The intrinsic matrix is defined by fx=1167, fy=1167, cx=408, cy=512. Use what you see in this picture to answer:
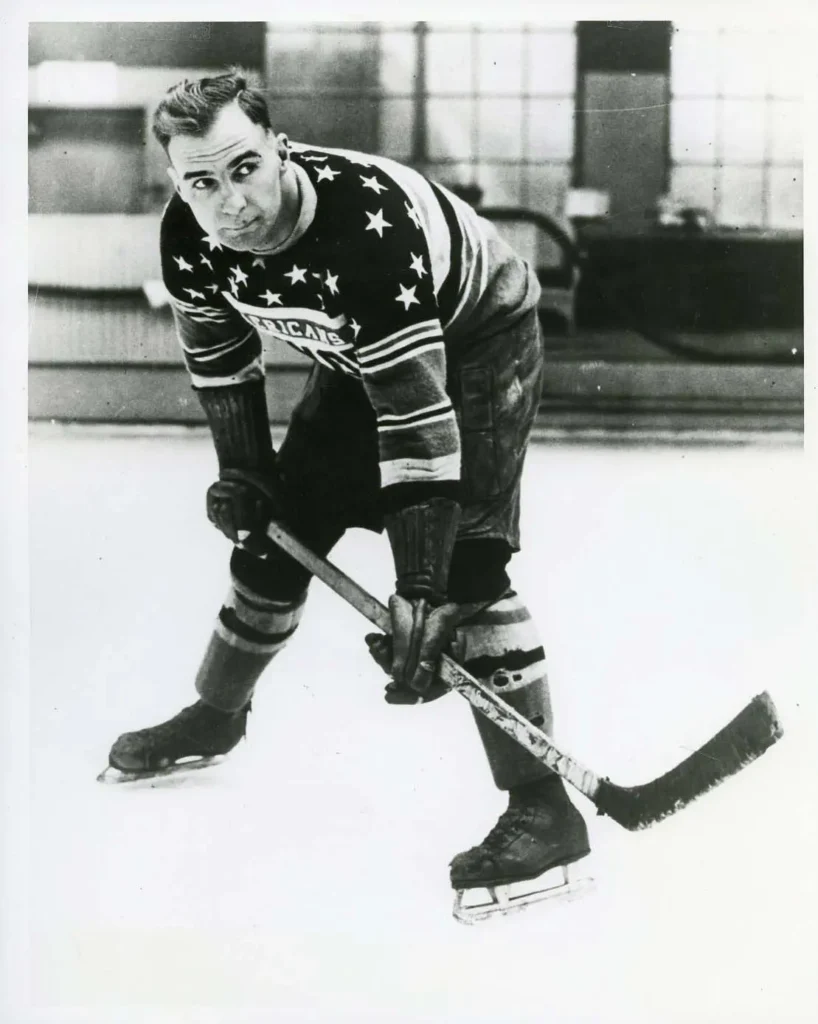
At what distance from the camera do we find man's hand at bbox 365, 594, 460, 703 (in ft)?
7.14

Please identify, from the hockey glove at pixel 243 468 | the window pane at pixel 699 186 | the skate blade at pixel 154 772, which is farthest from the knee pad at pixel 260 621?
the window pane at pixel 699 186

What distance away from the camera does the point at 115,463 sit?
8.27 feet

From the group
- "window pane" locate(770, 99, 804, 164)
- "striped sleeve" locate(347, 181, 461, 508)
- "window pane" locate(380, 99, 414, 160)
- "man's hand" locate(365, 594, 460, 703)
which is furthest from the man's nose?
"window pane" locate(770, 99, 804, 164)

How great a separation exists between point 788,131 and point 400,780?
158cm

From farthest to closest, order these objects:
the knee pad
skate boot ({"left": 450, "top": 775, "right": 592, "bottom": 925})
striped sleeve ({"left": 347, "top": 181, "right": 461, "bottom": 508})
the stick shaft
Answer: the knee pad < skate boot ({"left": 450, "top": 775, "right": 592, "bottom": 925}) < the stick shaft < striped sleeve ({"left": 347, "top": 181, "right": 461, "bottom": 508})

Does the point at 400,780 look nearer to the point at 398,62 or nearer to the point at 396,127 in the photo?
the point at 396,127

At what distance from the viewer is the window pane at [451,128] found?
244 centimetres

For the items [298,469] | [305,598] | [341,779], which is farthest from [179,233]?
[341,779]

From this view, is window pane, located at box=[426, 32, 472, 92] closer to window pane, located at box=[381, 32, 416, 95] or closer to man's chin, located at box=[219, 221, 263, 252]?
window pane, located at box=[381, 32, 416, 95]

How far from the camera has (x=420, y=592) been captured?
2.18m

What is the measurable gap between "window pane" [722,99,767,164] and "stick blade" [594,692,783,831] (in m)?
1.16

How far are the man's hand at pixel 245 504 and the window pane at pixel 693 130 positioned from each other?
1.11 m

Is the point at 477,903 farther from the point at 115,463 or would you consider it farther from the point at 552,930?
the point at 115,463

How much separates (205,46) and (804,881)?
213cm
